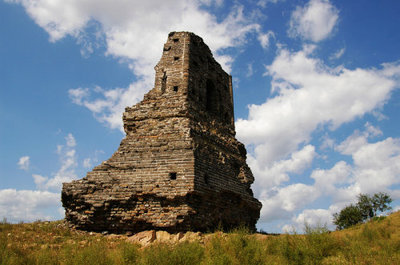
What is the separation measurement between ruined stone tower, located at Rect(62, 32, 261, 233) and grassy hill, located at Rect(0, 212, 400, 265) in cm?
86

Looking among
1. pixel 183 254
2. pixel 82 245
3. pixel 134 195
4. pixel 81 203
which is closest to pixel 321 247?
pixel 183 254

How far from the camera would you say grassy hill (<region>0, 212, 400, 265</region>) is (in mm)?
6129

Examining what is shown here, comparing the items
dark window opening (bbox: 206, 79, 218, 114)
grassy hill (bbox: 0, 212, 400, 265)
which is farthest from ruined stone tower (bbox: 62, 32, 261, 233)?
dark window opening (bbox: 206, 79, 218, 114)

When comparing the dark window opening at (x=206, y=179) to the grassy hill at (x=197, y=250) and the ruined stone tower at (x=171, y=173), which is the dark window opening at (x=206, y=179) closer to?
the ruined stone tower at (x=171, y=173)

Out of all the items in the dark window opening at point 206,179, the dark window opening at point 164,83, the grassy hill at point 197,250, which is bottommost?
the grassy hill at point 197,250

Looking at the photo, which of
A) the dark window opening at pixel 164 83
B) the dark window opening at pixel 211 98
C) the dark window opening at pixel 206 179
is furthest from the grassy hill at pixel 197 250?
the dark window opening at pixel 211 98

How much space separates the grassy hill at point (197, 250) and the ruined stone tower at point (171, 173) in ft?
2.81

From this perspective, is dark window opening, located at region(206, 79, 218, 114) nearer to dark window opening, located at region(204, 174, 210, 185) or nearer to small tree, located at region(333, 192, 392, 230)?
dark window opening, located at region(204, 174, 210, 185)

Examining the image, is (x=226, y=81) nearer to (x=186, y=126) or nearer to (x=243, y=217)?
(x=186, y=126)

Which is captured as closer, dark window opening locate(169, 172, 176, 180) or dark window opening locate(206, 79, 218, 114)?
dark window opening locate(169, 172, 176, 180)

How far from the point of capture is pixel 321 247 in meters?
7.15

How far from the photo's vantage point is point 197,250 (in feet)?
21.8

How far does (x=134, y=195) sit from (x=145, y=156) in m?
1.38

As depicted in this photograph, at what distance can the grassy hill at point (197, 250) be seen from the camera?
6.13 m
